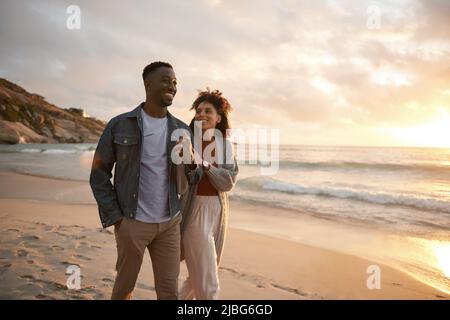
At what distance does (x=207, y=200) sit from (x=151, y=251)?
2.36 ft

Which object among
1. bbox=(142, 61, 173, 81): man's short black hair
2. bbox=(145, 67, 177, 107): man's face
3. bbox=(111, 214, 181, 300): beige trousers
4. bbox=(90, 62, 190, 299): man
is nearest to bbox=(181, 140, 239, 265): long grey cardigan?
bbox=(90, 62, 190, 299): man

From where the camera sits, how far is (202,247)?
128 inches

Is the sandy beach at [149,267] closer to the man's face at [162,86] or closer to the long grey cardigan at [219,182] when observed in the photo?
the long grey cardigan at [219,182]

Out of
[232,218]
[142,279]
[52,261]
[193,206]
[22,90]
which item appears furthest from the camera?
[22,90]

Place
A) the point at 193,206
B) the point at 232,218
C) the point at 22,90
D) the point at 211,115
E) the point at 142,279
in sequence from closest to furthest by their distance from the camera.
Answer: the point at 193,206 → the point at 211,115 → the point at 142,279 → the point at 232,218 → the point at 22,90

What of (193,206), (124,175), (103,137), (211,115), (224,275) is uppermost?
(211,115)

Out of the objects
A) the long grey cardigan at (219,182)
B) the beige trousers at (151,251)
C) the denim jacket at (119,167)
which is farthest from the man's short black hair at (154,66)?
the beige trousers at (151,251)

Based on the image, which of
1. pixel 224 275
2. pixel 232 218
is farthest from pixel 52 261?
pixel 232 218

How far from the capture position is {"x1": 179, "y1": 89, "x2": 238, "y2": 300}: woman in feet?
10.7

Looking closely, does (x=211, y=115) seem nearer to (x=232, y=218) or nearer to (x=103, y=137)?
(x=103, y=137)

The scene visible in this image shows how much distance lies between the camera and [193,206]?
11.1ft

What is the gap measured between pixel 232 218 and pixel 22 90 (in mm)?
86682

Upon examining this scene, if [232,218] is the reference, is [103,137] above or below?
above

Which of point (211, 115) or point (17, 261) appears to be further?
point (17, 261)
